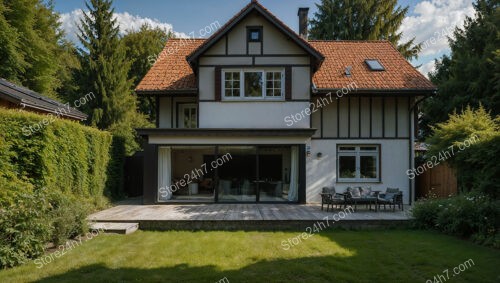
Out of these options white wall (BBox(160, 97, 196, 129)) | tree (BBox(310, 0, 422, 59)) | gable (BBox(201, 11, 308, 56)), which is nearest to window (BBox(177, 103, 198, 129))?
white wall (BBox(160, 97, 196, 129))

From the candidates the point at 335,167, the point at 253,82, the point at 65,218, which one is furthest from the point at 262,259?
the point at 253,82

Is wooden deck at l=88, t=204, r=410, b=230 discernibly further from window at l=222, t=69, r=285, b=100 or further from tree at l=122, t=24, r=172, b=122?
tree at l=122, t=24, r=172, b=122

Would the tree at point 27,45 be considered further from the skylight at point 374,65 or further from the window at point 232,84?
the skylight at point 374,65

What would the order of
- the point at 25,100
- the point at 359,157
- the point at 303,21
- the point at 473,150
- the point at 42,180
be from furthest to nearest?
1. the point at 303,21
2. the point at 359,157
3. the point at 25,100
4. the point at 473,150
5. the point at 42,180

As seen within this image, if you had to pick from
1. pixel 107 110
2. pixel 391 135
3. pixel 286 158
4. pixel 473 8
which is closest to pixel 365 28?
pixel 473 8

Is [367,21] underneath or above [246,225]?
above

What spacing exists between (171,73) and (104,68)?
10.8 metres

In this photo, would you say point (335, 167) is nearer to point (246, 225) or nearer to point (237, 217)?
point (237, 217)

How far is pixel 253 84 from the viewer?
13.1 meters

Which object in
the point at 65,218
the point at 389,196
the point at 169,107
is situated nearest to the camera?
the point at 65,218

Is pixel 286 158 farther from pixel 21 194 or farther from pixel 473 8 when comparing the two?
pixel 473 8

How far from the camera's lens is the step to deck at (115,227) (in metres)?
8.35

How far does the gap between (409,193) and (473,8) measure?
1620 centimetres

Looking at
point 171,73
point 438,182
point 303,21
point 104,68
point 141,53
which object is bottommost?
point 438,182
